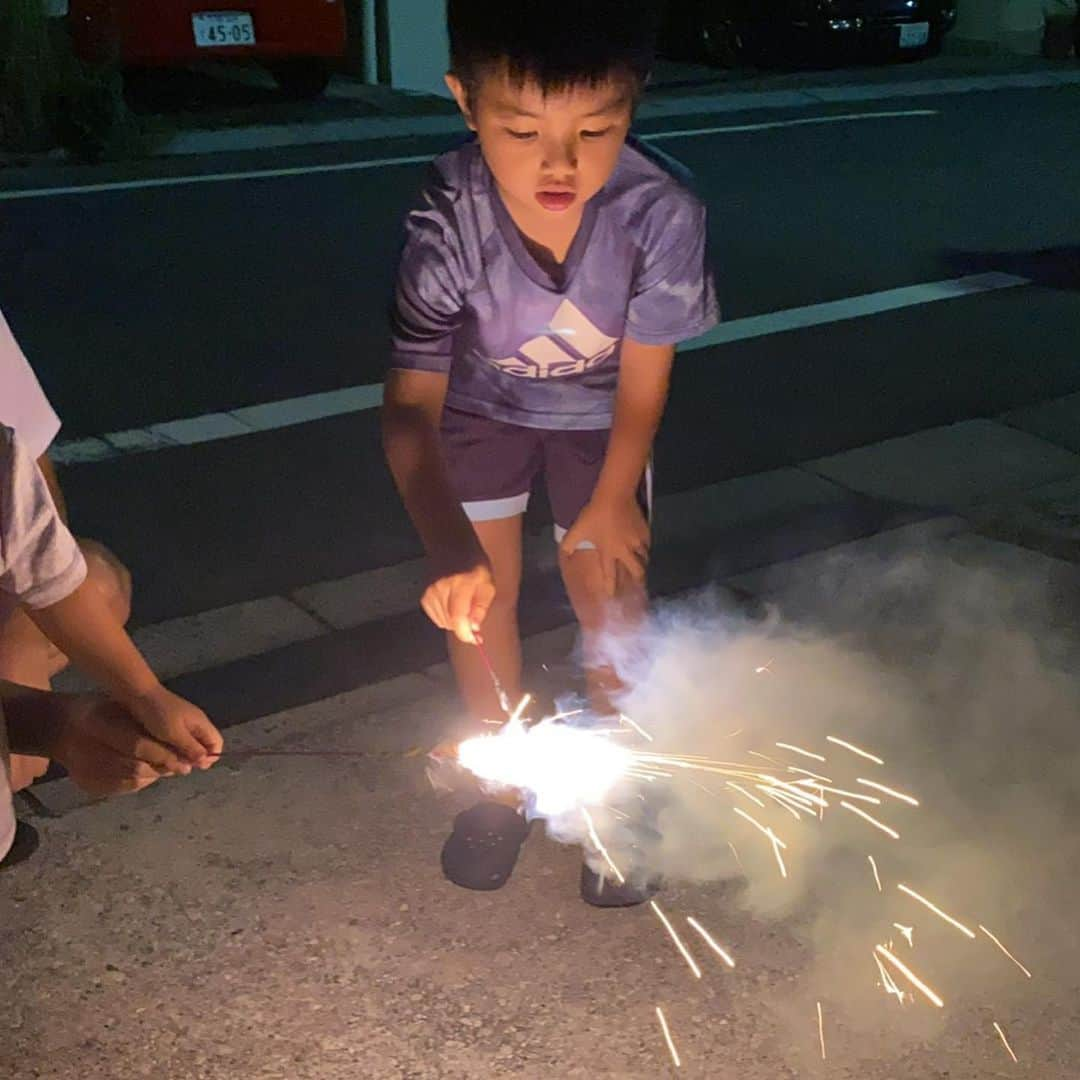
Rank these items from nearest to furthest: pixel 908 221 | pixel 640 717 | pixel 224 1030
→ pixel 224 1030
pixel 640 717
pixel 908 221

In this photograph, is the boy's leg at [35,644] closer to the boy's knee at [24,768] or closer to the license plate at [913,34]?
the boy's knee at [24,768]

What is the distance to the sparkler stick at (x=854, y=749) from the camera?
3.60m

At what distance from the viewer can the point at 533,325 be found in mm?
2891

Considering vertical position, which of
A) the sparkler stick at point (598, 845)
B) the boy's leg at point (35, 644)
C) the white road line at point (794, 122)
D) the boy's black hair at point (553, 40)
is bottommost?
the sparkler stick at point (598, 845)

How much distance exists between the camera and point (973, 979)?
2898mm

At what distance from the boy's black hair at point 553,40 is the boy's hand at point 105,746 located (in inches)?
48.8

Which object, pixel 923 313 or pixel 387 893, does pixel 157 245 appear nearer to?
pixel 923 313

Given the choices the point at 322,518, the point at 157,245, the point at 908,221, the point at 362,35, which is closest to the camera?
the point at 322,518

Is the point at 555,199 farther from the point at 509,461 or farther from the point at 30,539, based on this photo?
the point at 30,539

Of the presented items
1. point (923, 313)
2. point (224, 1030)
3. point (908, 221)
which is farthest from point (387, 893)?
point (908, 221)

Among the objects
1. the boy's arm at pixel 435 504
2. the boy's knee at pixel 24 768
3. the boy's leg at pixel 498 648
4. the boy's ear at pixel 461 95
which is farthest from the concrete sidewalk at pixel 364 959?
the boy's ear at pixel 461 95

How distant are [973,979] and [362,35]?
12991mm

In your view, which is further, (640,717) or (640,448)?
(640,717)

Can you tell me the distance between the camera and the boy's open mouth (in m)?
2.59
